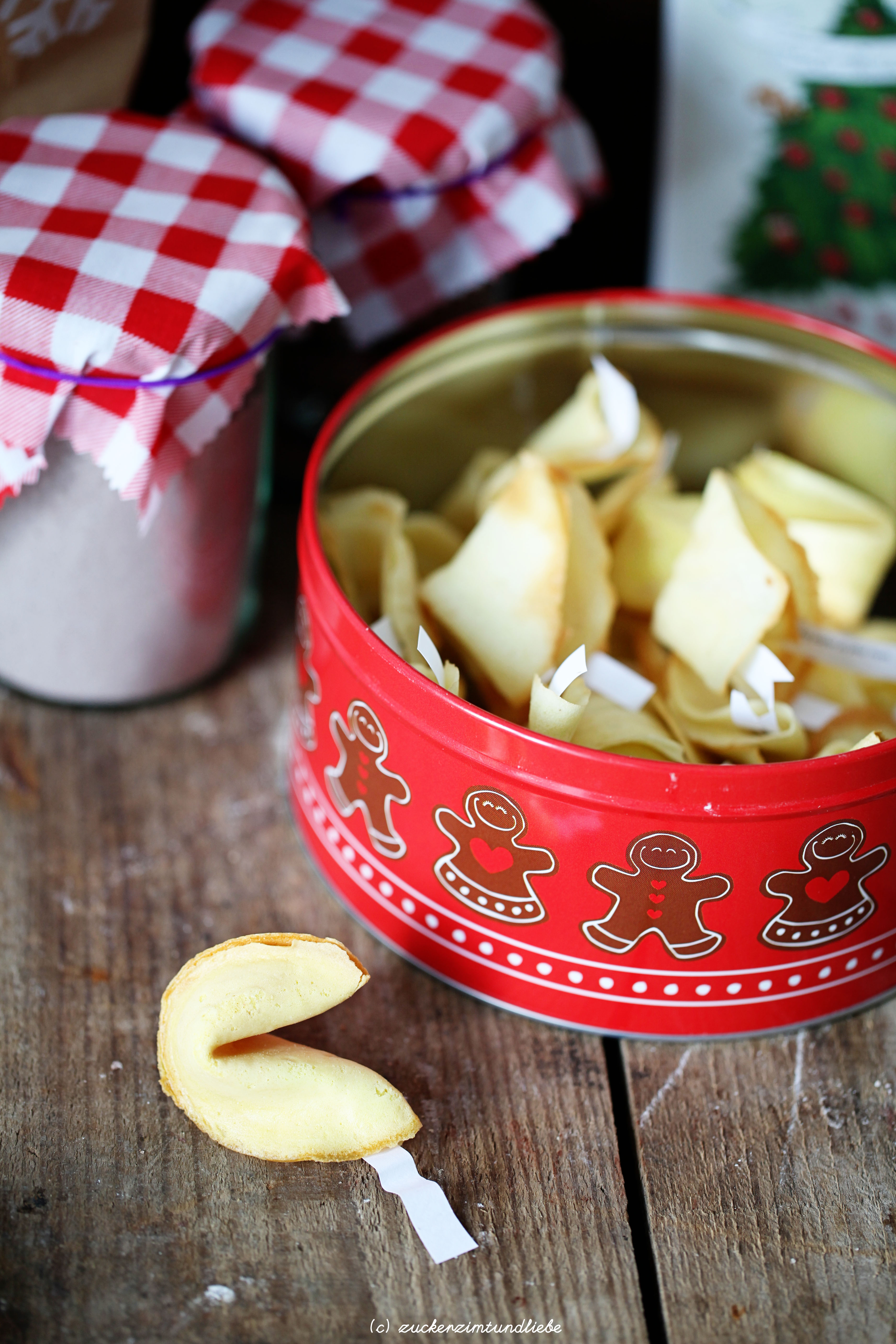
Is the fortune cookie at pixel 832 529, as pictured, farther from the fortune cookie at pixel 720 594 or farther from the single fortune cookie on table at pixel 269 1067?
the single fortune cookie on table at pixel 269 1067

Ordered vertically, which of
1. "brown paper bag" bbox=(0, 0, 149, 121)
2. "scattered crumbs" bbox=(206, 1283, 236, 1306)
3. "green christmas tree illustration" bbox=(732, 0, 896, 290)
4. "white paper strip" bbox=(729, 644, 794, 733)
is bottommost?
"scattered crumbs" bbox=(206, 1283, 236, 1306)

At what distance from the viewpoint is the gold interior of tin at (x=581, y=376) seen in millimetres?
545

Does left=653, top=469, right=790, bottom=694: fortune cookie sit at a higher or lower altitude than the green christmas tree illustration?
lower

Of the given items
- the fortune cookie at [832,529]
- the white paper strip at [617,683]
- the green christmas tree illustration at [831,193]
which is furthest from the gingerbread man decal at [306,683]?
the green christmas tree illustration at [831,193]

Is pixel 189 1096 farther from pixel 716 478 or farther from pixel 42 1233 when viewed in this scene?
pixel 716 478

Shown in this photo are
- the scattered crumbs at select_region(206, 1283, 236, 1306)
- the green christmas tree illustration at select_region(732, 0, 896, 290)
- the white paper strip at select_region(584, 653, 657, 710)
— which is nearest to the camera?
the scattered crumbs at select_region(206, 1283, 236, 1306)

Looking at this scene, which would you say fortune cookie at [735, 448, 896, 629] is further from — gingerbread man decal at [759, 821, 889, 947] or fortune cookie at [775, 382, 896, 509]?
gingerbread man decal at [759, 821, 889, 947]

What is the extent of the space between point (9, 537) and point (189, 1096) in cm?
23

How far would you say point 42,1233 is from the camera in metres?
0.38

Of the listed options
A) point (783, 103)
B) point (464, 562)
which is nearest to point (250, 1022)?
point (464, 562)

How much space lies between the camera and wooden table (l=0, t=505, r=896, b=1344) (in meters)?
0.38

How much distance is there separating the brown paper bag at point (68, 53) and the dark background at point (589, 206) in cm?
6

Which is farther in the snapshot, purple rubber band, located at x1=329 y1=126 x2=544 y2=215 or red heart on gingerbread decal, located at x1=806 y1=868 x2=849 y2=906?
purple rubber band, located at x1=329 y1=126 x2=544 y2=215

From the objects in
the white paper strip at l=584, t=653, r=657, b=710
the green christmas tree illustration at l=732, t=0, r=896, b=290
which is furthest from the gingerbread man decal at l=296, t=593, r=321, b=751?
the green christmas tree illustration at l=732, t=0, r=896, b=290
